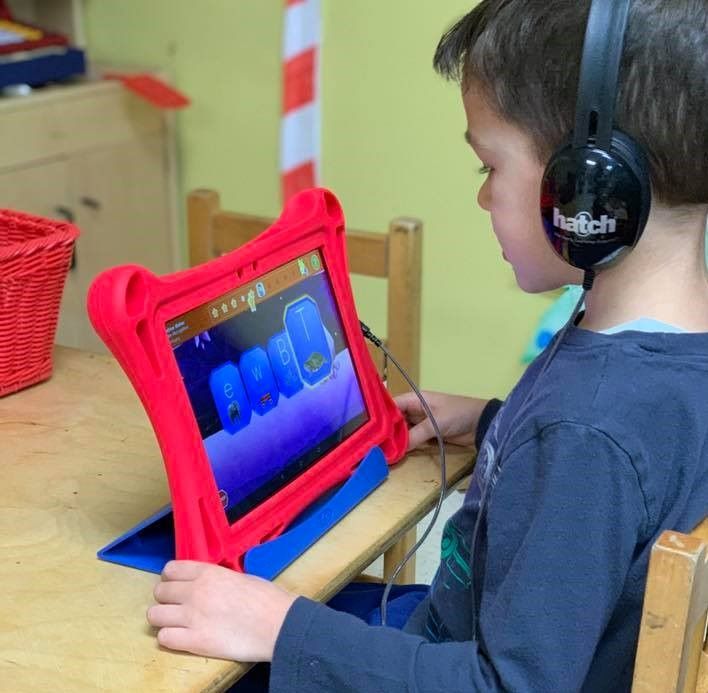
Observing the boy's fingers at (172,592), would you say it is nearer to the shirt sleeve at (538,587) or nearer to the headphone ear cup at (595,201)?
the shirt sleeve at (538,587)

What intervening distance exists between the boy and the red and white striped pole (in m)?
1.55

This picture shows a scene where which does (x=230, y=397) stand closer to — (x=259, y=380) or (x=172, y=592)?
(x=259, y=380)

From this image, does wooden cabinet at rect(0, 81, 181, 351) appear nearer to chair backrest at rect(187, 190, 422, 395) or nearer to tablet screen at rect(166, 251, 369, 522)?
chair backrest at rect(187, 190, 422, 395)

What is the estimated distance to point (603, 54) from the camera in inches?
32.5

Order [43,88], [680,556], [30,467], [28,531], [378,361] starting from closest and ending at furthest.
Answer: [680,556] → [28,531] → [30,467] → [378,361] → [43,88]

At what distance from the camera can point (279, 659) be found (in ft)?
2.91

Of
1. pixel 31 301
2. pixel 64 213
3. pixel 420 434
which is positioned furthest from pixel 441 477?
pixel 64 213

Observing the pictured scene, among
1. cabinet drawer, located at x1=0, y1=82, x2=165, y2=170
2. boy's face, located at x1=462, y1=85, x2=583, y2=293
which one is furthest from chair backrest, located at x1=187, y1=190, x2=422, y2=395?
cabinet drawer, located at x1=0, y1=82, x2=165, y2=170

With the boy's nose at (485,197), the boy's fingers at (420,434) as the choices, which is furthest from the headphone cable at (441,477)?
the boy's nose at (485,197)

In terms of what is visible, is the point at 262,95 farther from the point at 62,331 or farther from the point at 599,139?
the point at 599,139

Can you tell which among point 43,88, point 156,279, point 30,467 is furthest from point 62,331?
point 156,279

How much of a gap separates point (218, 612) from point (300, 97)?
5.85 feet

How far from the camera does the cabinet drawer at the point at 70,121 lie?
2439 millimetres

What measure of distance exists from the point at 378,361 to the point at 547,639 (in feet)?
2.72
